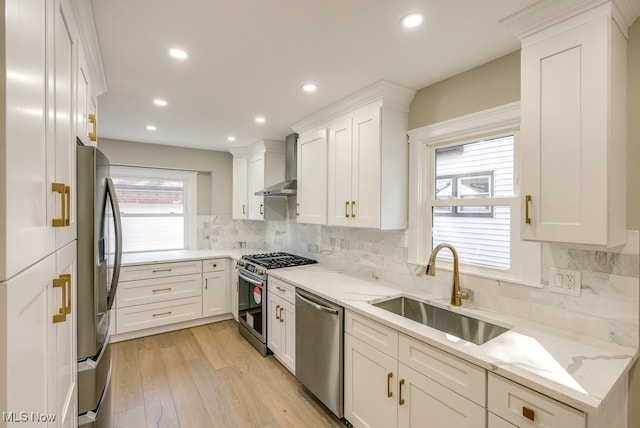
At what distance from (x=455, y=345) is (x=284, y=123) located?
2.65 m

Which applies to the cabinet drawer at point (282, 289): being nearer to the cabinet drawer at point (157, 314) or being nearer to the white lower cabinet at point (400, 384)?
the white lower cabinet at point (400, 384)

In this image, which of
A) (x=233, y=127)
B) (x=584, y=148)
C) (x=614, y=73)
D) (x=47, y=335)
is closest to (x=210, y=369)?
(x=47, y=335)

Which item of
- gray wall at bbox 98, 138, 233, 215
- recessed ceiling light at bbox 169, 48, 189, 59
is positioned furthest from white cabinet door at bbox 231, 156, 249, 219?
recessed ceiling light at bbox 169, 48, 189, 59

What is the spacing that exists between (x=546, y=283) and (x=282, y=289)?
2013mm

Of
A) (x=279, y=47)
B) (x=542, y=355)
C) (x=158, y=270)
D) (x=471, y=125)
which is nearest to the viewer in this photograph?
(x=542, y=355)

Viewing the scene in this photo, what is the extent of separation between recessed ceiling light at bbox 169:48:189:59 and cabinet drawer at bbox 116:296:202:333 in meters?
2.95

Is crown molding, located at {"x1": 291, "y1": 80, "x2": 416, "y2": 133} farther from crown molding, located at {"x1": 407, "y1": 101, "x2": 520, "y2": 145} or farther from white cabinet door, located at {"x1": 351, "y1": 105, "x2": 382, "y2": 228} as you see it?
crown molding, located at {"x1": 407, "y1": 101, "x2": 520, "y2": 145}

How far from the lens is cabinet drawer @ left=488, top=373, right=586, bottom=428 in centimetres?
106

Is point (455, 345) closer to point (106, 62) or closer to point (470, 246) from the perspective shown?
point (470, 246)

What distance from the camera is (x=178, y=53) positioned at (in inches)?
71.0

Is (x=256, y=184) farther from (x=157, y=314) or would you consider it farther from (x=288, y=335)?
(x=288, y=335)

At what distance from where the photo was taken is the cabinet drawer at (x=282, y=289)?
104 inches

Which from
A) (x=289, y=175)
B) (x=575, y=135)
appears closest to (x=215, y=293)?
(x=289, y=175)

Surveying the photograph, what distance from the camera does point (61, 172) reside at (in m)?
1.04
